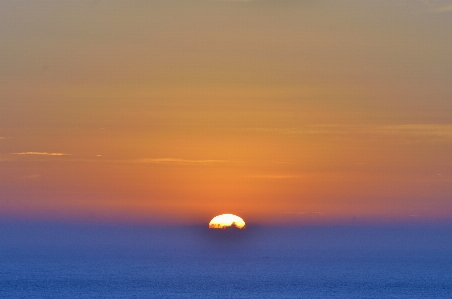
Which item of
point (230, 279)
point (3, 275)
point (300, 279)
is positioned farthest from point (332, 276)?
point (3, 275)

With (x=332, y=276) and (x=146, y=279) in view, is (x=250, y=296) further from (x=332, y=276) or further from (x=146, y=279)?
(x=332, y=276)

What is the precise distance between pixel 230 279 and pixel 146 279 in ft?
56.2

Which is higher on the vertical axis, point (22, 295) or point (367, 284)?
point (367, 284)

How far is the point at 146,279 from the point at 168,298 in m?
37.2

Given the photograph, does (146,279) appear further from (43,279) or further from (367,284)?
(367,284)

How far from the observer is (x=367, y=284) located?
138750 mm

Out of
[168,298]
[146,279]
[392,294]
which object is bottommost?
[168,298]

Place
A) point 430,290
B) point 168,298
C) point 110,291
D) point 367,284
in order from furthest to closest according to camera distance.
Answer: point 367,284, point 430,290, point 110,291, point 168,298

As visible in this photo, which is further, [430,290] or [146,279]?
[146,279]

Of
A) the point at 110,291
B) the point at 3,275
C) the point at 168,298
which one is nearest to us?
the point at 168,298

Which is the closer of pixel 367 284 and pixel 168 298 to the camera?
pixel 168 298

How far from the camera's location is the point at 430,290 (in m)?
128

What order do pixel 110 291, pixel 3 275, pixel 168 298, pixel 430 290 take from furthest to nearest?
pixel 3 275 < pixel 430 290 < pixel 110 291 < pixel 168 298

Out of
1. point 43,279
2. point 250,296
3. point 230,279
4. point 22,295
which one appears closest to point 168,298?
point 250,296
